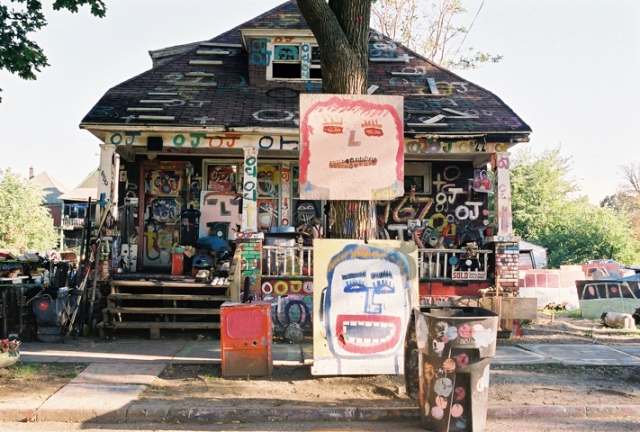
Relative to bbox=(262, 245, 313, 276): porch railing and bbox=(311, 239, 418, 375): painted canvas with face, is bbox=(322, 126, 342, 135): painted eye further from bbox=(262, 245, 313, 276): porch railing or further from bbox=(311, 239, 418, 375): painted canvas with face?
bbox=(262, 245, 313, 276): porch railing

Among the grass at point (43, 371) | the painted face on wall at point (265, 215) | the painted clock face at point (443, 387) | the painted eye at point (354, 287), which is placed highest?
the painted face on wall at point (265, 215)

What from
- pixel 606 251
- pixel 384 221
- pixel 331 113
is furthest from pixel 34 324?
pixel 606 251

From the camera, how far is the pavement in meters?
6.06

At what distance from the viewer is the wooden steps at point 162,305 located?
1062 cm

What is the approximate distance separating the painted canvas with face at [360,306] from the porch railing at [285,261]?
3827 mm

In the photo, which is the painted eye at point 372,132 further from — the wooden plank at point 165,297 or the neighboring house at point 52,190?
the neighboring house at point 52,190

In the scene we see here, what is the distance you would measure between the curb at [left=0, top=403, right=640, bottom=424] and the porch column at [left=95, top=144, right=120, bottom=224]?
5805mm

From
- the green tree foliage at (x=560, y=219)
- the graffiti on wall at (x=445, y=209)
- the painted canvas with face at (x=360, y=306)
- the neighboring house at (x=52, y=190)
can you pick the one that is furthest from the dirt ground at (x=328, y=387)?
the neighboring house at (x=52, y=190)

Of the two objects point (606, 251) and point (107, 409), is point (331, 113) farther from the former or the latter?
point (606, 251)

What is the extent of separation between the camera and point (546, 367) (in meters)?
8.38

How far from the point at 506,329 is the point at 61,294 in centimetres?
834

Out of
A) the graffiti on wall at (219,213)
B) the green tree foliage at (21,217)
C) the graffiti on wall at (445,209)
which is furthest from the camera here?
the green tree foliage at (21,217)

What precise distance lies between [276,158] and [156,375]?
280 inches

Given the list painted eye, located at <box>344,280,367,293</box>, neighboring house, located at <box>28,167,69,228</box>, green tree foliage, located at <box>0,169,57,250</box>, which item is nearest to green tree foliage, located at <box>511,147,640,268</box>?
painted eye, located at <box>344,280,367,293</box>
